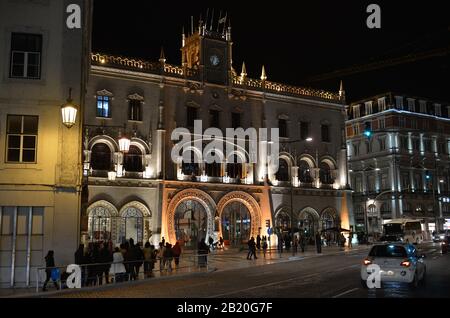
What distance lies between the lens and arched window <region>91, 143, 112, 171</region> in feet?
143

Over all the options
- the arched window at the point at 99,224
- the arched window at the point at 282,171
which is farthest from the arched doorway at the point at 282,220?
the arched window at the point at 99,224

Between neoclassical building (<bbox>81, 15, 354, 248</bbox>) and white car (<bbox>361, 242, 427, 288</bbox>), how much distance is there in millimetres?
22576

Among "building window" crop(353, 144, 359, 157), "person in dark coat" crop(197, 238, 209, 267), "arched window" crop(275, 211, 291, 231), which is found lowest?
"person in dark coat" crop(197, 238, 209, 267)

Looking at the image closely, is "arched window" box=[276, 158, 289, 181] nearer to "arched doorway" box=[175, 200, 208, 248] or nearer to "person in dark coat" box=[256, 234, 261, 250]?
"person in dark coat" box=[256, 234, 261, 250]

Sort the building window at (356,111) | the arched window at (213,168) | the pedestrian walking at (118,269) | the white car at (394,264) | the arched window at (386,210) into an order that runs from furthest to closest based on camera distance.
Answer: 1. the building window at (356,111)
2. the arched window at (386,210)
3. the arched window at (213,168)
4. the pedestrian walking at (118,269)
5. the white car at (394,264)

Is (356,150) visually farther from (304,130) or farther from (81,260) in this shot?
(81,260)

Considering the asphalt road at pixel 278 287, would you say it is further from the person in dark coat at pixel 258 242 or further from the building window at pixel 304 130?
the building window at pixel 304 130

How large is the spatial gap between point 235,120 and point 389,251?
34.7 metres

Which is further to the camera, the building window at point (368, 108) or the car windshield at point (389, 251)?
the building window at point (368, 108)

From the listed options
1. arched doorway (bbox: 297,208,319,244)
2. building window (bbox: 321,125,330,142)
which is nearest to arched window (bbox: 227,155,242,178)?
arched doorway (bbox: 297,208,319,244)

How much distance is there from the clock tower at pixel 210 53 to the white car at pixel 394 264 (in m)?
34.2

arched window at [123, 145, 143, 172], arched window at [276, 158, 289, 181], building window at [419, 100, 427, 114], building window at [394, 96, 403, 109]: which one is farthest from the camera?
building window at [419, 100, 427, 114]

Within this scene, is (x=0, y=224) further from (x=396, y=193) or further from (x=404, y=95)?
(x=404, y=95)

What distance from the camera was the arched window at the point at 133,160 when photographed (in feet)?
148
